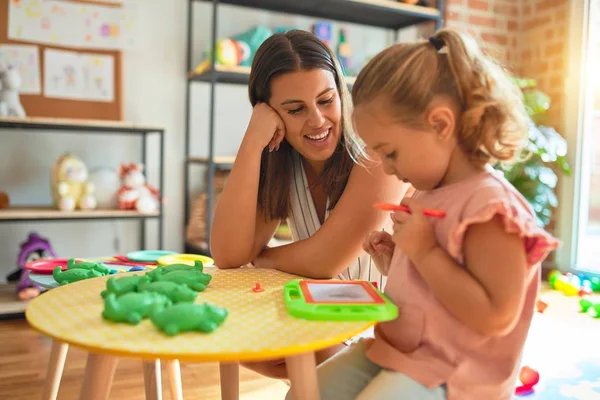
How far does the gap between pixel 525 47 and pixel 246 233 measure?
3.05 meters

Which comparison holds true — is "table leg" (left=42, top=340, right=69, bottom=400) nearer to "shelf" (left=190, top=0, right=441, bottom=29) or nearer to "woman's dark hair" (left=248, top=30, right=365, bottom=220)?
"woman's dark hair" (left=248, top=30, right=365, bottom=220)

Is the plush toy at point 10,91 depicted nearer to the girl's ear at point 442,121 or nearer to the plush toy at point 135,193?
the plush toy at point 135,193

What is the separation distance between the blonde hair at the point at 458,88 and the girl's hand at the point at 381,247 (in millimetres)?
214

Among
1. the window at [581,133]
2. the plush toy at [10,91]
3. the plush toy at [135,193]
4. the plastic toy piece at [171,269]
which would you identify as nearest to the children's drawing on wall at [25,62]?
the plush toy at [10,91]

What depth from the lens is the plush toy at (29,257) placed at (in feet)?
7.80

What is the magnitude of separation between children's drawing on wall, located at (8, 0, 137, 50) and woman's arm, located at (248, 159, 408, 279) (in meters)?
1.99

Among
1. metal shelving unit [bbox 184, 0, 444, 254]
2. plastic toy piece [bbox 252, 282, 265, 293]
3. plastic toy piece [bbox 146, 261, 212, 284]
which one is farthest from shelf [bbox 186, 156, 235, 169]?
plastic toy piece [bbox 252, 282, 265, 293]

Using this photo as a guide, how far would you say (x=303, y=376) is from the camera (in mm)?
720

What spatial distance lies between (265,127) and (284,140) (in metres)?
0.13

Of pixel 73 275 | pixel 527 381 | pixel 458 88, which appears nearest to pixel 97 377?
pixel 73 275

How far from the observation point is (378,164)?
116 cm

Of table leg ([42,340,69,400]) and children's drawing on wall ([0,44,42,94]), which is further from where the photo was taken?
children's drawing on wall ([0,44,42,94])

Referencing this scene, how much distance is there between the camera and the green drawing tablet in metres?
0.73

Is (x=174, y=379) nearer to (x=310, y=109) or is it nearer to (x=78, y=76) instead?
(x=310, y=109)
